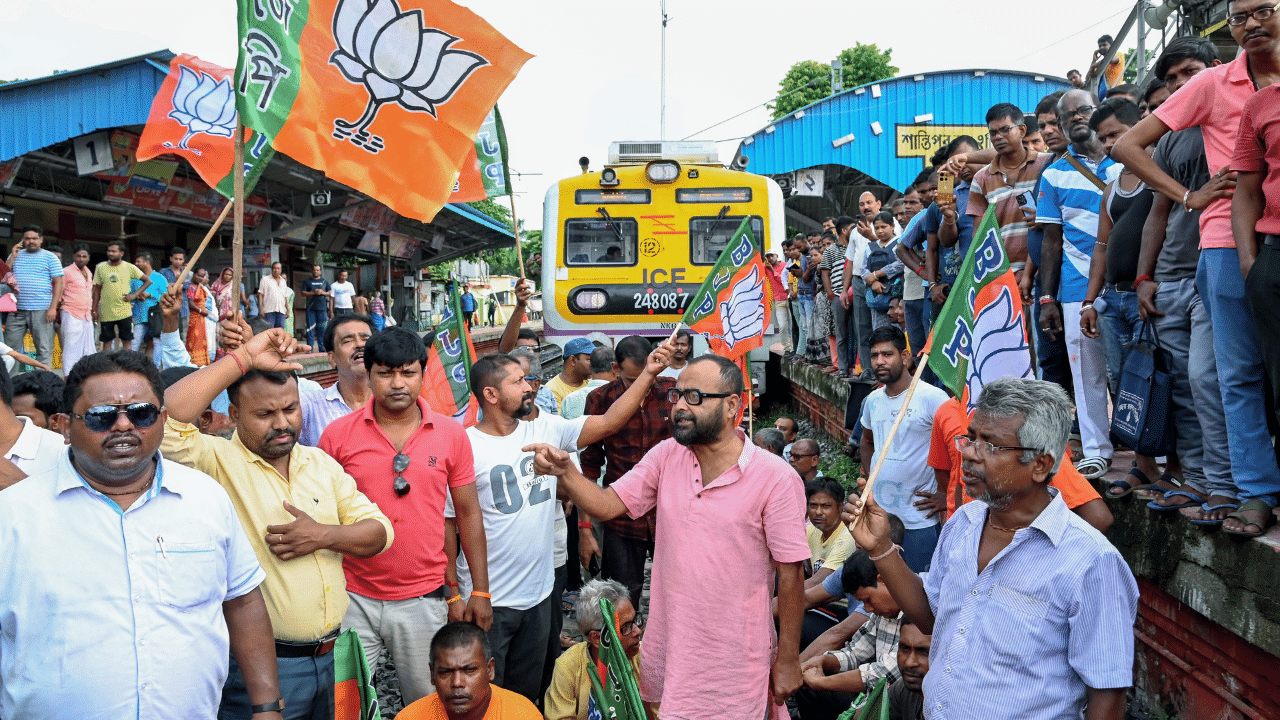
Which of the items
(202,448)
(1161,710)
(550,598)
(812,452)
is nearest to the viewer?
(202,448)

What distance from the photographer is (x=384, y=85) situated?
450cm

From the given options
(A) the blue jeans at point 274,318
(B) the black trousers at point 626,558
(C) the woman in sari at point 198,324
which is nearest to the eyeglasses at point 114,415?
(B) the black trousers at point 626,558

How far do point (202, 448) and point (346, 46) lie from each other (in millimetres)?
2160

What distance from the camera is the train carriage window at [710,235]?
32.9 ft

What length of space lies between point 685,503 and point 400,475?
45.5 inches

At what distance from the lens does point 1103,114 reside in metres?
4.39

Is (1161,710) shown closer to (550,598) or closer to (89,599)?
(550,598)

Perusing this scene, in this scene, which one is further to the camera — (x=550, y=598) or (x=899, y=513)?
(x=899, y=513)

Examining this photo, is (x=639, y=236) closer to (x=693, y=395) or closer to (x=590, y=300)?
(x=590, y=300)

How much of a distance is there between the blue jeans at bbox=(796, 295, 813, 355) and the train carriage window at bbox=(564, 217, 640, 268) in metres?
3.18

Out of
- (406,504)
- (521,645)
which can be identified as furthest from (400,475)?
(521,645)

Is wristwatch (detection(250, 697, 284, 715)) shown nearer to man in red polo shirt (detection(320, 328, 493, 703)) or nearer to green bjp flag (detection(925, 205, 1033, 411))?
man in red polo shirt (detection(320, 328, 493, 703))

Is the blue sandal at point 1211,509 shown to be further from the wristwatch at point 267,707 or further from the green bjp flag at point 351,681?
the wristwatch at point 267,707

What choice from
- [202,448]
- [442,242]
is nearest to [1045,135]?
[202,448]
